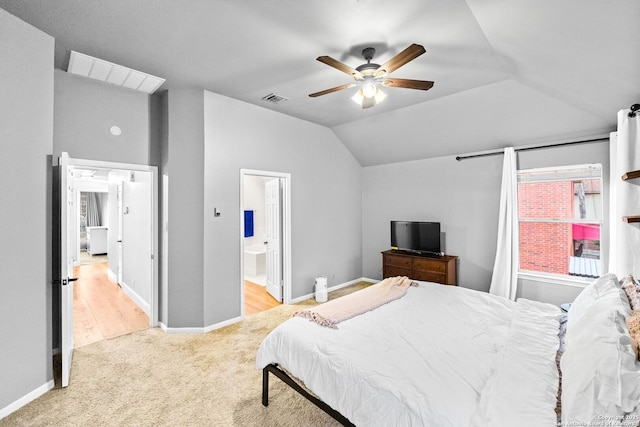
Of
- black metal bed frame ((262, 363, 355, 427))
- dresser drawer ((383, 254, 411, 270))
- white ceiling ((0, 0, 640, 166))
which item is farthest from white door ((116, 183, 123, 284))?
dresser drawer ((383, 254, 411, 270))

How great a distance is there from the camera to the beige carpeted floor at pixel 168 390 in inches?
80.4

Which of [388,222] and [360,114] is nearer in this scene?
[360,114]

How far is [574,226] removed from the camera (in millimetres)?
4492

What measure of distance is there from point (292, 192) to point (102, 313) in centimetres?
322

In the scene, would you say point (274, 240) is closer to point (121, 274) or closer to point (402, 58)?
point (121, 274)

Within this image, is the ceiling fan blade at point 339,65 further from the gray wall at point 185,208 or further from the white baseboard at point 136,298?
the white baseboard at point 136,298

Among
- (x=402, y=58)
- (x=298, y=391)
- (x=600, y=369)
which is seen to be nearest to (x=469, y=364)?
(x=600, y=369)

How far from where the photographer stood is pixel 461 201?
15.3 feet

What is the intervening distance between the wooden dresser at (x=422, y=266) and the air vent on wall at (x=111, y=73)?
13.5 feet

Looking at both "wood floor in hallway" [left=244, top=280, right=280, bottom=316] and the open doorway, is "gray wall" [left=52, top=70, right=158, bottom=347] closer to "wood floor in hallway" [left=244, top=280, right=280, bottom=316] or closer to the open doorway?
the open doorway

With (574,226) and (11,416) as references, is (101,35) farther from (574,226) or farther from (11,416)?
(574,226)

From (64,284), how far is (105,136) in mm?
1680

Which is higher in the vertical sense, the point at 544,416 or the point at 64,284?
the point at 64,284

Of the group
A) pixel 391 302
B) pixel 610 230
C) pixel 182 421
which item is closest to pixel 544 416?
pixel 391 302
